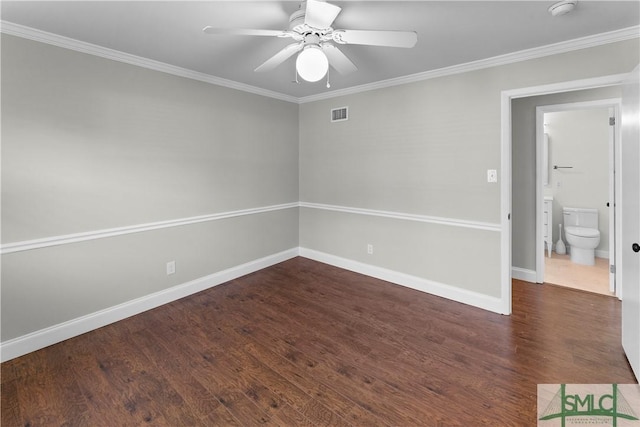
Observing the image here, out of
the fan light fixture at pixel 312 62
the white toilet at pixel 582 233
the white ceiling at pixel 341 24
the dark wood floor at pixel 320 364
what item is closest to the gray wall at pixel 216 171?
the white ceiling at pixel 341 24

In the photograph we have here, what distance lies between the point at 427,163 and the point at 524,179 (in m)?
1.32

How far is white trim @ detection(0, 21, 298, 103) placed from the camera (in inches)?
83.9

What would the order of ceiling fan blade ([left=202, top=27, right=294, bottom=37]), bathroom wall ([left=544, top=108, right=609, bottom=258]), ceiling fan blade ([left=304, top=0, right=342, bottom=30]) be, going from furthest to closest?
bathroom wall ([left=544, top=108, right=609, bottom=258]) → ceiling fan blade ([left=202, top=27, right=294, bottom=37]) → ceiling fan blade ([left=304, top=0, right=342, bottom=30])

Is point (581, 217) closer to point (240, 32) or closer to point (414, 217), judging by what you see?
point (414, 217)

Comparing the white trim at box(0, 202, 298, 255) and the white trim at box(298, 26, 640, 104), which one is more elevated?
the white trim at box(298, 26, 640, 104)

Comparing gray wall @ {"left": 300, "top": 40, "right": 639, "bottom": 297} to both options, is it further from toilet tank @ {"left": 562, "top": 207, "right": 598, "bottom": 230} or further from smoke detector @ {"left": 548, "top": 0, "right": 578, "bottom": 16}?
toilet tank @ {"left": 562, "top": 207, "right": 598, "bottom": 230}

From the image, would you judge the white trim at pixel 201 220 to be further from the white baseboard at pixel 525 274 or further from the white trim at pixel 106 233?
the white baseboard at pixel 525 274

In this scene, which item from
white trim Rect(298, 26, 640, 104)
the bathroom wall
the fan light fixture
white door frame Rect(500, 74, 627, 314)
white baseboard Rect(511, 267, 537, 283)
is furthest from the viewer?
the bathroom wall

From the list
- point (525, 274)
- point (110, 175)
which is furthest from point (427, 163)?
point (110, 175)

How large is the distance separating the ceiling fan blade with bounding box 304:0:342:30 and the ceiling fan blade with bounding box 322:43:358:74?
220 mm

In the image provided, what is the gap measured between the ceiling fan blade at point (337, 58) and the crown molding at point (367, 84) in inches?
51.6

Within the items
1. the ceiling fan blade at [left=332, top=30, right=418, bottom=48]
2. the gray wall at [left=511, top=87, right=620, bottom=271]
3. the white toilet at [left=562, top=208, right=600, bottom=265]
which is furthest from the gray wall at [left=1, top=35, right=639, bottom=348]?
the white toilet at [left=562, top=208, right=600, bottom=265]

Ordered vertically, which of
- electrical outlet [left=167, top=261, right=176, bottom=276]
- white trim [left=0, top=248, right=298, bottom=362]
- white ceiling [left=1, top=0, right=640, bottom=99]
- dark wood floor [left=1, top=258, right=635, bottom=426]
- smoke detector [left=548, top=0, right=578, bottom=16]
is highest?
white ceiling [left=1, top=0, right=640, bottom=99]

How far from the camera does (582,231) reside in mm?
4250
